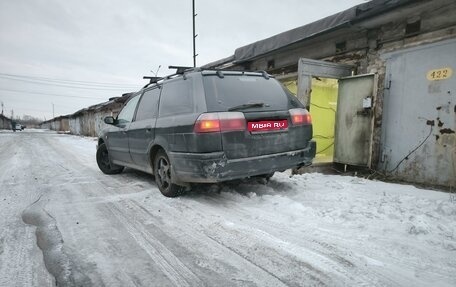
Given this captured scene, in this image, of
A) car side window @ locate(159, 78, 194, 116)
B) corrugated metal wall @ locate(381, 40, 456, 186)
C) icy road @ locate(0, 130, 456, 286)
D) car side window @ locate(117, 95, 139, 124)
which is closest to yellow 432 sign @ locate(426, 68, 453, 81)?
corrugated metal wall @ locate(381, 40, 456, 186)

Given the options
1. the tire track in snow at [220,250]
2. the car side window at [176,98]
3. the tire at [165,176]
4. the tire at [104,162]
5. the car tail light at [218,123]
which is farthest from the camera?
the tire at [104,162]

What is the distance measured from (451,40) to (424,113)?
1337 mm

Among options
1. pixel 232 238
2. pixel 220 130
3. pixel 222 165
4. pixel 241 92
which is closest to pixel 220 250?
pixel 232 238

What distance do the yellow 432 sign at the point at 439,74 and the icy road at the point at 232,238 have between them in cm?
220

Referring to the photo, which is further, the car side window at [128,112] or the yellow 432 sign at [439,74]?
the car side window at [128,112]

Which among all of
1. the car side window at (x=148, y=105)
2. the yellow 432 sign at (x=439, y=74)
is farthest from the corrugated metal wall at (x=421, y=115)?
the car side window at (x=148, y=105)

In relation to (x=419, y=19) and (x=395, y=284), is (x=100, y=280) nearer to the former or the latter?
(x=395, y=284)

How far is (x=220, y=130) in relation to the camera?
11.8 feet

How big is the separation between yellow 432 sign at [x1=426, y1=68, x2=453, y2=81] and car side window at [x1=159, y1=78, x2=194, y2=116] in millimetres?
4588

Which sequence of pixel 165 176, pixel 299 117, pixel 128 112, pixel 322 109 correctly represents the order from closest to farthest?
pixel 299 117, pixel 165 176, pixel 128 112, pixel 322 109

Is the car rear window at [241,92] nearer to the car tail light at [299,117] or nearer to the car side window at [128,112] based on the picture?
the car tail light at [299,117]

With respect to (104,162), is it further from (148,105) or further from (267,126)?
(267,126)

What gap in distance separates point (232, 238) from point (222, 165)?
3.21 ft

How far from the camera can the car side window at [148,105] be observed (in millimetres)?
4917
